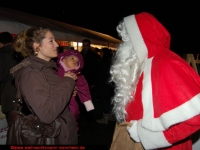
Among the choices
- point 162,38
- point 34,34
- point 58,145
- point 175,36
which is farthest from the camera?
point 175,36

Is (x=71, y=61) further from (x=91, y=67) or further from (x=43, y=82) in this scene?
(x=91, y=67)

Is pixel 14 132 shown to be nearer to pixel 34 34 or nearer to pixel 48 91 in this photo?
pixel 48 91

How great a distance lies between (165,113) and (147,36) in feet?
1.93

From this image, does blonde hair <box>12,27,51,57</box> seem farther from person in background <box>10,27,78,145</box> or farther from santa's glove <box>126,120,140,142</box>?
santa's glove <box>126,120,140,142</box>

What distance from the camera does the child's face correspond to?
239 centimetres

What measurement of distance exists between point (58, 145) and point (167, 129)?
1013 millimetres

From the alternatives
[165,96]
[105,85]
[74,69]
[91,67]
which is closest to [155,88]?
[165,96]

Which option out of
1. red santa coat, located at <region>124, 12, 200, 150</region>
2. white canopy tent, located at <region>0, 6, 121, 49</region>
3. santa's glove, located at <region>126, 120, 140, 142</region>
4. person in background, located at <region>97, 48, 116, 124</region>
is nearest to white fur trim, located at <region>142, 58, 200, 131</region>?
red santa coat, located at <region>124, 12, 200, 150</region>

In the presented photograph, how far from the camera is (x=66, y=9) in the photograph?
38.0 meters

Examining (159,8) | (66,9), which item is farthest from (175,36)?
(66,9)

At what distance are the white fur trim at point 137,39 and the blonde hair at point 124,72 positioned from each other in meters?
0.08

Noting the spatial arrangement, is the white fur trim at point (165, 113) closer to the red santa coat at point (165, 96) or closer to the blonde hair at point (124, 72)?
the red santa coat at point (165, 96)

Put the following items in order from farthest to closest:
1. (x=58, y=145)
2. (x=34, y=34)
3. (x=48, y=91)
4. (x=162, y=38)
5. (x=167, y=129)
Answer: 1. (x=34, y=34)
2. (x=58, y=145)
3. (x=48, y=91)
4. (x=162, y=38)
5. (x=167, y=129)

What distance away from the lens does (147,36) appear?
139 cm
